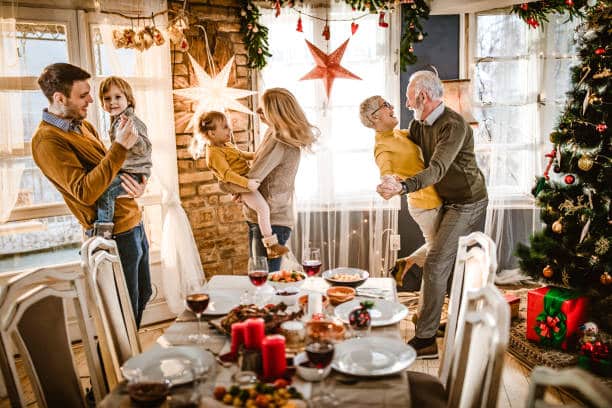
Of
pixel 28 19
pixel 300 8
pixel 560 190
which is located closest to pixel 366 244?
pixel 560 190

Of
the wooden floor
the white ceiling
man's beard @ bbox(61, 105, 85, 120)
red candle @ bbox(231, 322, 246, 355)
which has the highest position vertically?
the white ceiling

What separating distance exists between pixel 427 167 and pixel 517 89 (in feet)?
5.65

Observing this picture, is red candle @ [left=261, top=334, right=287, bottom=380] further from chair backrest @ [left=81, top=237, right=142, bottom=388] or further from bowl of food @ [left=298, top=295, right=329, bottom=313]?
chair backrest @ [left=81, top=237, right=142, bottom=388]

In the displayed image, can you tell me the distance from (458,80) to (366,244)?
56.8 inches

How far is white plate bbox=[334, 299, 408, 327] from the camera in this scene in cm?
188

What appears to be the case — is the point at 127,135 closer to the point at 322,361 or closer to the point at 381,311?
the point at 381,311

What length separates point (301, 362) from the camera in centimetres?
156

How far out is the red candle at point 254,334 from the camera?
1571 millimetres

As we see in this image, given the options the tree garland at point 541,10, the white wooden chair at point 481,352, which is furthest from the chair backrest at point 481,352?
the tree garland at point 541,10

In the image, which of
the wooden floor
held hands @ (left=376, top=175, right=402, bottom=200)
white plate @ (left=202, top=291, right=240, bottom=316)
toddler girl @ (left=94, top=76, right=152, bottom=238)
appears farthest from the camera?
held hands @ (left=376, top=175, right=402, bottom=200)

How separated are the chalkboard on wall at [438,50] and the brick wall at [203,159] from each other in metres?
1.24

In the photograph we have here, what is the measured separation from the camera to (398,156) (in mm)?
3084

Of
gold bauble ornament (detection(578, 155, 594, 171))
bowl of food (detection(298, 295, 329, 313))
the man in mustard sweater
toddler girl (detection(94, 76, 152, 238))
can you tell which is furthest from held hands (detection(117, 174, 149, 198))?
gold bauble ornament (detection(578, 155, 594, 171))

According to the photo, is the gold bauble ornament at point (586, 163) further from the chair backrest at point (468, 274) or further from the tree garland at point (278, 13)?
the tree garland at point (278, 13)
